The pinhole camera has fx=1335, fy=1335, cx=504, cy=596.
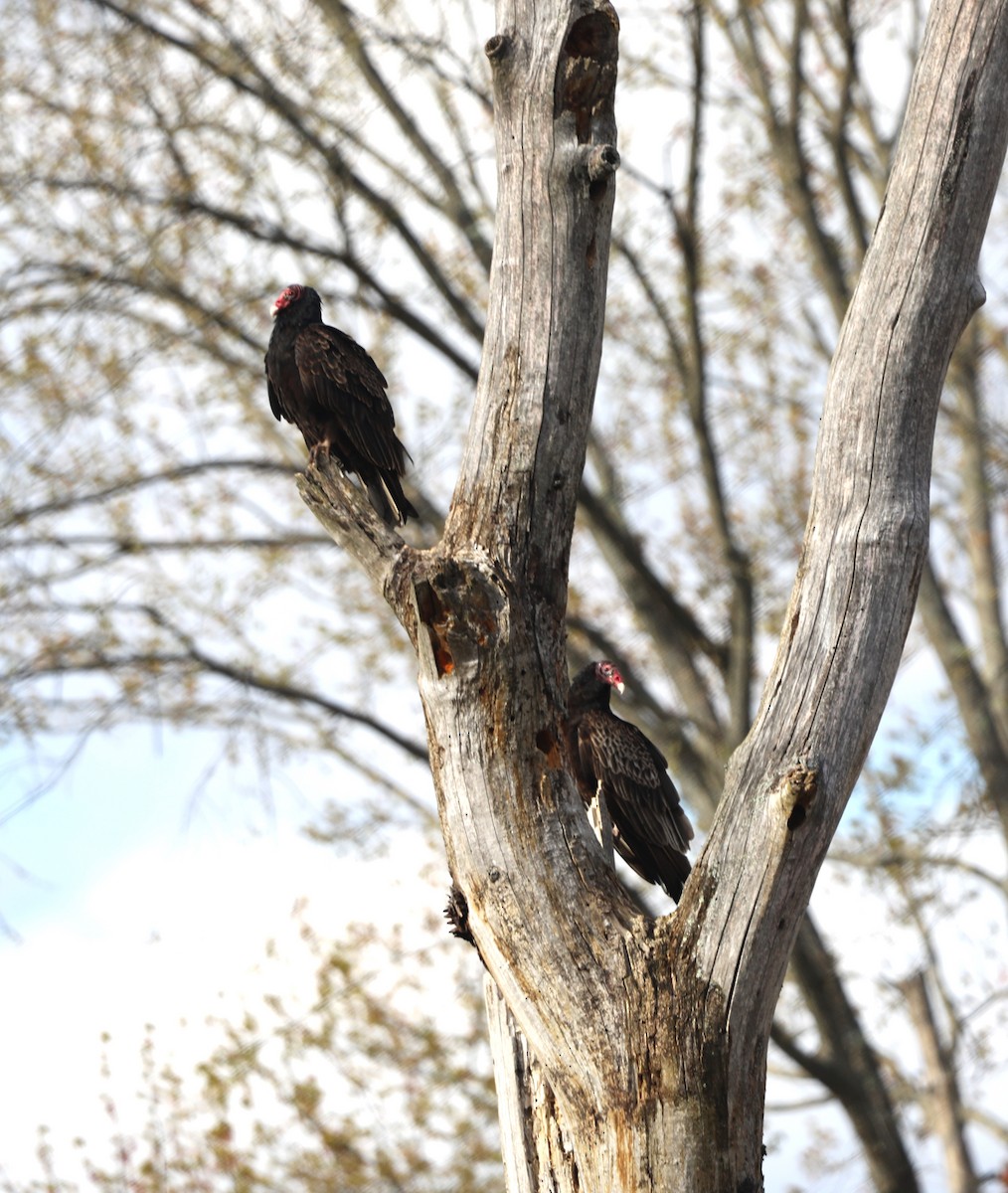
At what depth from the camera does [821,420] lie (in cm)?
300

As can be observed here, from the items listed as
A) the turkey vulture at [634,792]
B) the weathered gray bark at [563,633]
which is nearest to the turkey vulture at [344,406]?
the turkey vulture at [634,792]

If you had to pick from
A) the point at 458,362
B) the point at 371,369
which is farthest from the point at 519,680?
the point at 458,362

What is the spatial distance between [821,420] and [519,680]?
893 mm

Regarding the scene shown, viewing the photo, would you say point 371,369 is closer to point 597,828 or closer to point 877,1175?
point 597,828

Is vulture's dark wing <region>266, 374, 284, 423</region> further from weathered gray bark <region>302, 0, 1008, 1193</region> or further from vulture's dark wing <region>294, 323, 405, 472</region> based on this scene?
weathered gray bark <region>302, 0, 1008, 1193</region>

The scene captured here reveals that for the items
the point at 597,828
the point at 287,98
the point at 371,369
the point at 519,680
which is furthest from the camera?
the point at 287,98

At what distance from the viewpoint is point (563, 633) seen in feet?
10.2

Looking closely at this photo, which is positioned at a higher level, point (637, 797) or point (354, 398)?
point (354, 398)

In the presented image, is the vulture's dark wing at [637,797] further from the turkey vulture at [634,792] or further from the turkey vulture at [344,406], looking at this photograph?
Answer: the turkey vulture at [344,406]

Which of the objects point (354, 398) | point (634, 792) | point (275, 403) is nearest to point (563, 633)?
point (634, 792)

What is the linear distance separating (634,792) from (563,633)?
0.98 meters

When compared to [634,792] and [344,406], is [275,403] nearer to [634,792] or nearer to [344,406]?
[344,406]

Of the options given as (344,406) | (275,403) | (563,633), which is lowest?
(563,633)

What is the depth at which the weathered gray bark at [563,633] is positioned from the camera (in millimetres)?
2666
